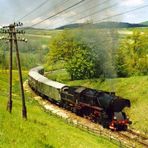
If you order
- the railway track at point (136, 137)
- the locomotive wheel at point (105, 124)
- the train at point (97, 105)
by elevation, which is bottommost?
the railway track at point (136, 137)

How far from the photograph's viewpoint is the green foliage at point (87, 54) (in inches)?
2768

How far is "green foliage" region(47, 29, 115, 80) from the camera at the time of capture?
70.3m

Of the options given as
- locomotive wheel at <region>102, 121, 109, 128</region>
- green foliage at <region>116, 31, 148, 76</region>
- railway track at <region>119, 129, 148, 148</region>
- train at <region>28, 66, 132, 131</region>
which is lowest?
railway track at <region>119, 129, 148, 148</region>

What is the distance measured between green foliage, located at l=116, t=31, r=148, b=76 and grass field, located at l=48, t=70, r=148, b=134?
8.65 m

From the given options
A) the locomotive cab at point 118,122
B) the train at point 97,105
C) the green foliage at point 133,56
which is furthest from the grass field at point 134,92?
the green foliage at point 133,56

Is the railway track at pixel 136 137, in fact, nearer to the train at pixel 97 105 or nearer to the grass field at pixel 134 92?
the train at pixel 97 105

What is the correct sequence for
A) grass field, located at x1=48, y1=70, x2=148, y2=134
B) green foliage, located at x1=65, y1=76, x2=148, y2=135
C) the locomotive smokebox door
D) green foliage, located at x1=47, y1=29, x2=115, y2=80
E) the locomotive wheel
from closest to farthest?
the locomotive wheel < green foliage, located at x1=65, y1=76, x2=148, y2=135 < grass field, located at x1=48, y1=70, x2=148, y2=134 < the locomotive smokebox door < green foliage, located at x1=47, y1=29, x2=115, y2=80

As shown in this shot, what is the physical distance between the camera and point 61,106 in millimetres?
56812

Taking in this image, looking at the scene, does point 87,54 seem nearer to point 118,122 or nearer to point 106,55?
point 106,55

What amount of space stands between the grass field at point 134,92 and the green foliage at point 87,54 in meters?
3.79

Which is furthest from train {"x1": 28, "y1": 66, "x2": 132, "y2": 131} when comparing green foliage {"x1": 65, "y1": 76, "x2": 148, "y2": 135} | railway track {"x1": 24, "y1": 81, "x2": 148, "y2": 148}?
green foliage {"x1": 65, "y1": 76, "x2": 148, "y2": 135}

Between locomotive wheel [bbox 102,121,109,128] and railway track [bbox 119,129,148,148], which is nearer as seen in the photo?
railway track [bbox 119,129,148,148]

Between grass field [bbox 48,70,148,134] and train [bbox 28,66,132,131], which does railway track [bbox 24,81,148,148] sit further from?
grass field [bbox 48,70,148,134]

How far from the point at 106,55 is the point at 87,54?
414 cm
